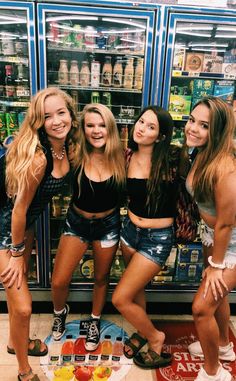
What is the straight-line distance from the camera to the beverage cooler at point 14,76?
229 cm

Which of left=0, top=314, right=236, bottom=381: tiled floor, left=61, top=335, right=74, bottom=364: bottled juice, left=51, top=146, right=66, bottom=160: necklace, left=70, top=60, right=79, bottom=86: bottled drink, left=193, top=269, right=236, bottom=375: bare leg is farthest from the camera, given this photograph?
left=70, top=60, right=79, bottom=86: bottled drink

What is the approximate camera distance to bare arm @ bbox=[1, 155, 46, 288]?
1.71 meters

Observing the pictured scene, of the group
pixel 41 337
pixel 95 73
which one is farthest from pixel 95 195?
pixel 41 337

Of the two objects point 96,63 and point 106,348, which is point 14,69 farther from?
point 106,348

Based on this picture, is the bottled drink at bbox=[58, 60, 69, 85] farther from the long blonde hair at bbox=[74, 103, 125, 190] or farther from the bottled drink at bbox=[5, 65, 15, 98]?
the long blonde hair at bbox=[74, 103, 125, 190]

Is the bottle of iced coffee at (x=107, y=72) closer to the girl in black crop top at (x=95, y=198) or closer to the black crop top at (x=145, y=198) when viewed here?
the girl in black crop top at (x=95, y=198)

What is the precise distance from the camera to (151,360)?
2.16 metres

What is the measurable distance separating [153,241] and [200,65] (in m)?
1.45

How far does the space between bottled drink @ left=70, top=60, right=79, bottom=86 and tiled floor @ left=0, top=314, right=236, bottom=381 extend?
188 cm

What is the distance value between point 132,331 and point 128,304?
61cm

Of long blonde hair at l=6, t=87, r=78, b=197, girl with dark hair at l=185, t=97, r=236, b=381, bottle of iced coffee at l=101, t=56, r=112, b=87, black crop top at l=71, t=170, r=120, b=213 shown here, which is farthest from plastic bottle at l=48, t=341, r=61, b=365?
bottle of iced coffee at l=101, t=56, r=112, b=87

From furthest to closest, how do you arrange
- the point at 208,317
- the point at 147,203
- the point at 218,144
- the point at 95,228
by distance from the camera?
1. the point at 95,228
2. the point at 147,203
3. the point at 208,317
4. the point at 218,144

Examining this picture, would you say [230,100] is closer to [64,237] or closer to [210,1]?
[210,1]

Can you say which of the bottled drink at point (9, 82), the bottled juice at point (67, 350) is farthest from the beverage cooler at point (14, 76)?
the bottled juice at point (67, 350)
